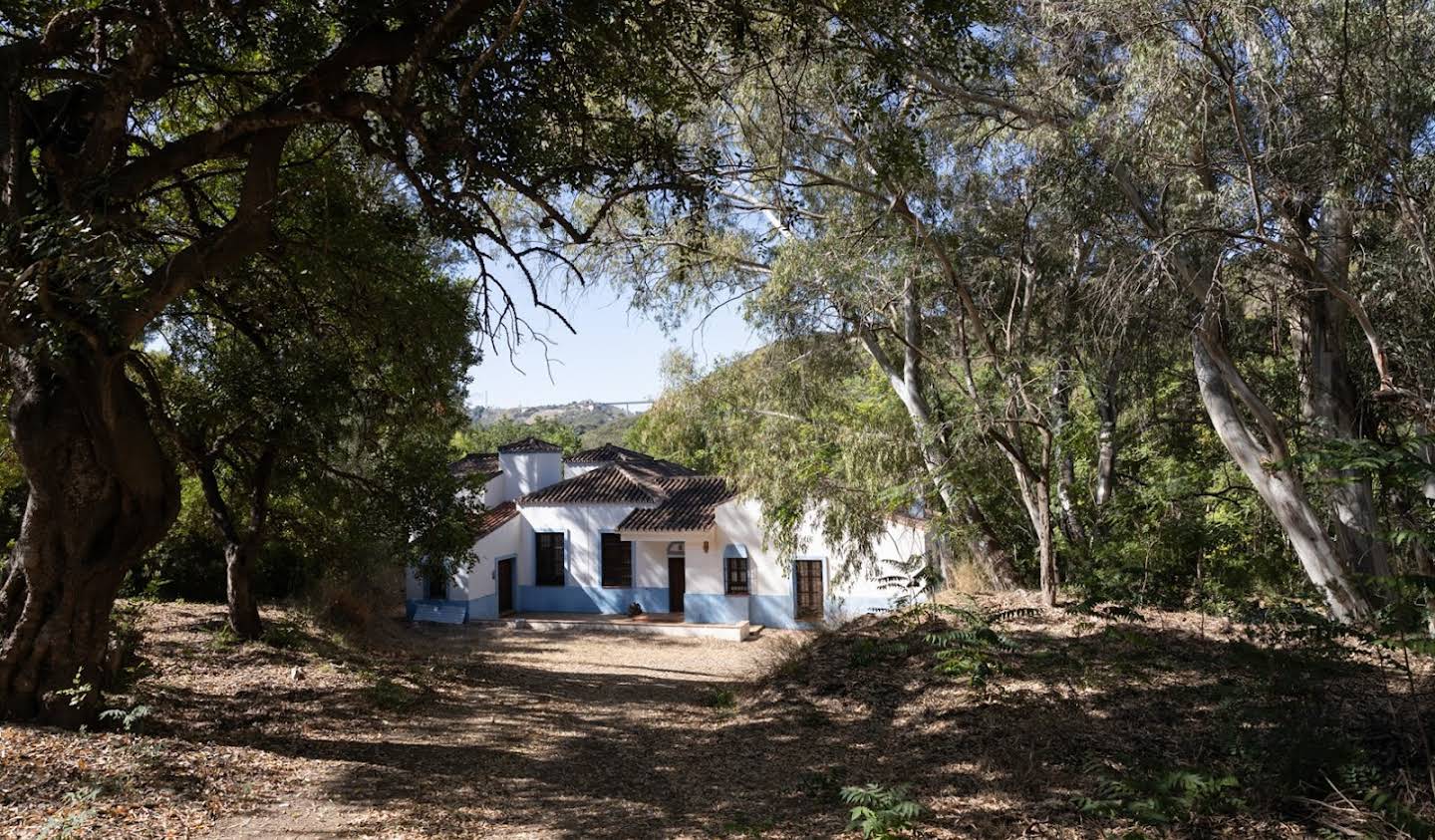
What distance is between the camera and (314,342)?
995 centimetres

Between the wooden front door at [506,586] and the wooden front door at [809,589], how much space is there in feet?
29.2

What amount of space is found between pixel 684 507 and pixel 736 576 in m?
2.69

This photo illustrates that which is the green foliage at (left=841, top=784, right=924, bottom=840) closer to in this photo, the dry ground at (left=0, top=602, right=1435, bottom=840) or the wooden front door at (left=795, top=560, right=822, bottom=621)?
the dry ground at (left=0, top=602, right=1435, bottom=840)

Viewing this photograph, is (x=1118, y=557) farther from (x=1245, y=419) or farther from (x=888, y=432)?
(x=888, y=432)

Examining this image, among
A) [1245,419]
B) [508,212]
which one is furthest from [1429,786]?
[508,212]

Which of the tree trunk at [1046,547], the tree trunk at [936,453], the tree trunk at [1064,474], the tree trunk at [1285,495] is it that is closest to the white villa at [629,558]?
the tree trunk at [1064,474]

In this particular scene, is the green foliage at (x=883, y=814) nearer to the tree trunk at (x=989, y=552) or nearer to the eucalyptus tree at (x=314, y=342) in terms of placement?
the eucalyptus tree at (x=314, y=342)

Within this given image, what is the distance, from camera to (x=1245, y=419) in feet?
41.9

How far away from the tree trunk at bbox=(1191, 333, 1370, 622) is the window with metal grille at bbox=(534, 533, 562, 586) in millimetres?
20494

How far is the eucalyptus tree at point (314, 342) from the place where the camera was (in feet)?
29.4

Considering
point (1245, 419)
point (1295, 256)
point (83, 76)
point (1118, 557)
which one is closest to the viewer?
point (83, 76)

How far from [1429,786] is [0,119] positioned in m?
9.18

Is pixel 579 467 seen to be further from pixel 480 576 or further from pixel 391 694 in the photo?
pixel 391 694

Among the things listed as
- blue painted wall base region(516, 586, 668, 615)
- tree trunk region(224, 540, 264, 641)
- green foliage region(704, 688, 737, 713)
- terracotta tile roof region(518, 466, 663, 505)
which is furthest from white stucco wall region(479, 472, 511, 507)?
green foliage region(704, 688, 737, 713)
